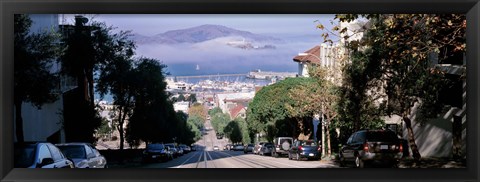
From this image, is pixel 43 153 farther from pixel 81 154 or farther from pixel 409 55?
pixel 409 55

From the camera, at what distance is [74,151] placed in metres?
17.9

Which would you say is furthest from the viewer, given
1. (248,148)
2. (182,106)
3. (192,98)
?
(248,148)

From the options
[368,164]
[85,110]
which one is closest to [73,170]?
[368,164]

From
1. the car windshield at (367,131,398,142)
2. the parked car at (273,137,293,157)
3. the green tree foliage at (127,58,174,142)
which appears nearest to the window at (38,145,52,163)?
the green tree foliage at (127,58,174,142)

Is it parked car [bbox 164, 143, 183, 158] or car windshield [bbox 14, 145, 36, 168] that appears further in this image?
parked car [bbox 164, 143, 183, 158]

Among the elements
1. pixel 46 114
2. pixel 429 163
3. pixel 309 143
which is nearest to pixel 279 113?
pixel 309 143

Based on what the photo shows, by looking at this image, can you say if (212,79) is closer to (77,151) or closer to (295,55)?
(295,55)

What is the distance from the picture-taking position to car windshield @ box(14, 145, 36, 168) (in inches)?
533

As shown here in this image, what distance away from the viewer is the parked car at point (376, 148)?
2041cm

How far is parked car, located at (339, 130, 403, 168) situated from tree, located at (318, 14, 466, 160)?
0.85 m

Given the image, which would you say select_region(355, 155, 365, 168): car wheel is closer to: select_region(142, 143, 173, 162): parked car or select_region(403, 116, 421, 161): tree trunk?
select_region(403, 116, 421, 161): tree trunk

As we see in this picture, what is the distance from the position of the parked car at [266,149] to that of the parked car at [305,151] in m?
2.86

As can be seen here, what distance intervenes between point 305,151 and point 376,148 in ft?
27.7

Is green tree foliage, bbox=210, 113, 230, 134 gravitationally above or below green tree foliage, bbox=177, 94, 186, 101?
below
